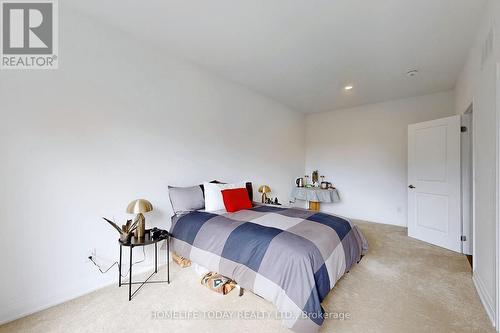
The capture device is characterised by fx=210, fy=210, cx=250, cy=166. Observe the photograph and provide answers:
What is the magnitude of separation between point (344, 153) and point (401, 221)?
1755 mm

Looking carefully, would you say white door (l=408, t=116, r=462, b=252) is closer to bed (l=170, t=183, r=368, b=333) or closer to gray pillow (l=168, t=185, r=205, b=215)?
bed (l=170, t=183, r=368, b=333)

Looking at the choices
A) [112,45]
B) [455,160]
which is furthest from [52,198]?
[455,160]

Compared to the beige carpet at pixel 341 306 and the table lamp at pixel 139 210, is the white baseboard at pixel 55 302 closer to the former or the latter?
the beige carpet at pixel 341 306

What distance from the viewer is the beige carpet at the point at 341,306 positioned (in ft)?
5.09

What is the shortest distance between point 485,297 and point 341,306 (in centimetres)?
121

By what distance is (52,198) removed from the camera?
183 centimetres

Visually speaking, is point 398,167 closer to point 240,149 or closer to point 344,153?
point 344,153

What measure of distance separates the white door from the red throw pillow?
2781 millimetres

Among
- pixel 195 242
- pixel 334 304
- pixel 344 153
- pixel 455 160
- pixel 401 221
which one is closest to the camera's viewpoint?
pixel 334 304

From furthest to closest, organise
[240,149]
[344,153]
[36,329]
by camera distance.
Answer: [344,153] → [240,149] → [36,329]

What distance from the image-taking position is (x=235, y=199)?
2.70 meters

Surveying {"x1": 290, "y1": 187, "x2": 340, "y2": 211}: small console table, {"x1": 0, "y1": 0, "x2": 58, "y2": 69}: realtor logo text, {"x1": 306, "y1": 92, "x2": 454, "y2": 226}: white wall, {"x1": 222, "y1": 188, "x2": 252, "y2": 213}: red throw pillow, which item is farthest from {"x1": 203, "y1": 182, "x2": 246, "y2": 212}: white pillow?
{"x1": 306, "y1": 92, "x2": 454, "y2": 226}: white wall

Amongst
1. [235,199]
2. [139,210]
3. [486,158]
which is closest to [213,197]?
[235,199]

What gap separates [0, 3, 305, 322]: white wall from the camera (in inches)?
66.2
